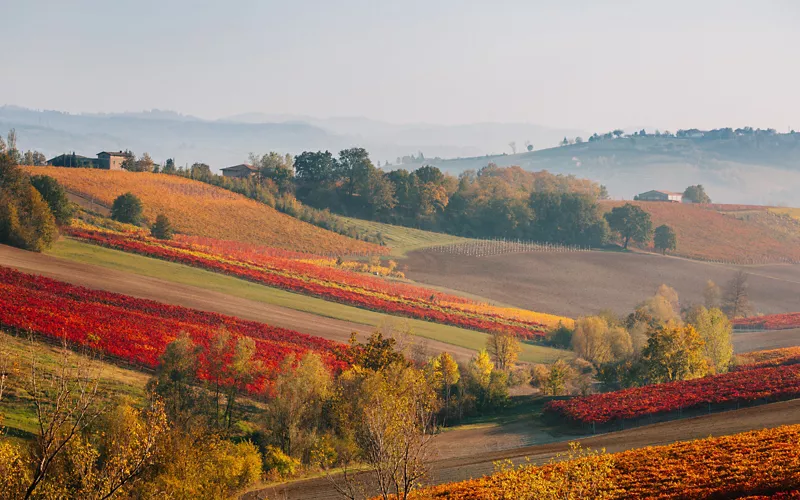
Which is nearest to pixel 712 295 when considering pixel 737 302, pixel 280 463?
pixel 737 302

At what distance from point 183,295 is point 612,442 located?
4654 cm

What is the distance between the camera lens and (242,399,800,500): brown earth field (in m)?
36.3

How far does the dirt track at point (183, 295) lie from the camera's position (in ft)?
223

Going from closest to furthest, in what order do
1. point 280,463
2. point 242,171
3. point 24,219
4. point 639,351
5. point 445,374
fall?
point 280,463 < point 445,374 < point 639,351 < point 24,219 < point 242,171

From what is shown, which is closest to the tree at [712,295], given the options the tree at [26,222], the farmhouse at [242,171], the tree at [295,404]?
the tree at [295,404]

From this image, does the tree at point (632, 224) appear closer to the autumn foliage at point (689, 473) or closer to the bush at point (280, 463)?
the bush at point (280, 463)

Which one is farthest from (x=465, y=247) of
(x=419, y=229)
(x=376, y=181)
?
(x=376, y=181)

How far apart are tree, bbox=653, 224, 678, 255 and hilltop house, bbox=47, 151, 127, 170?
11185 centimetres

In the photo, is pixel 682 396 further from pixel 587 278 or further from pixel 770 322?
pixel 587 278

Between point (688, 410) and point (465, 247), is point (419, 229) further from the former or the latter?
point (688, 410)

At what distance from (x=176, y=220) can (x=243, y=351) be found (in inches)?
2904

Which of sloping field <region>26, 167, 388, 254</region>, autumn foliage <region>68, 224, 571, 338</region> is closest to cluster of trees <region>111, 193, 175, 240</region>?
sloping field <region>26, 167, 388, 254</region>

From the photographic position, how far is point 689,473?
2745cm

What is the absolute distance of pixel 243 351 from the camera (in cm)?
4784
